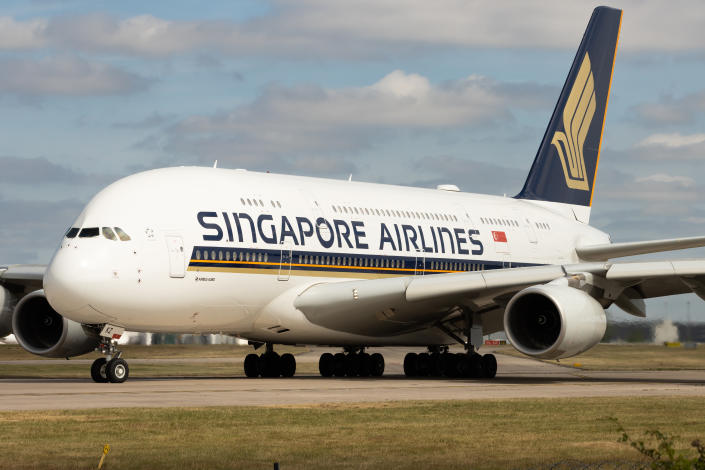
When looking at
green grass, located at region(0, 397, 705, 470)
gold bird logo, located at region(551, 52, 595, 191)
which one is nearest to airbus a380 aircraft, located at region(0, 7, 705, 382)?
gold bird logo, located at region(551, 52, 595, 191)

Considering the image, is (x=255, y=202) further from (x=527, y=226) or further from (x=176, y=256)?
(x=527, y=226)

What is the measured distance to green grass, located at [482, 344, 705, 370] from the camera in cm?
3778

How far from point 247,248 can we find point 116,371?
11.9 ft

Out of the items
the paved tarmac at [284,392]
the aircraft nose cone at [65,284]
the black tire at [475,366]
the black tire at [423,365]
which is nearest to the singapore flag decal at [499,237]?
the black tire at [423,365]

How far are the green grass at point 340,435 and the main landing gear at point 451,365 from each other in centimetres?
918

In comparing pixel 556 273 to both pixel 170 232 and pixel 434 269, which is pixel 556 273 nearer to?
pixel 434 269

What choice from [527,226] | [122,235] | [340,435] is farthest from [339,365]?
[340,435]

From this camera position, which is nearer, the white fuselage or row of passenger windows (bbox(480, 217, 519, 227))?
the white fuselage

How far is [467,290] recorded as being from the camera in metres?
23.5

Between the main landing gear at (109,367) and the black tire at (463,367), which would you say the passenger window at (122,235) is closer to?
the main landing gear at (109,367)

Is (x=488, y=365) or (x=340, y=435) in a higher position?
(x=488, y=365)

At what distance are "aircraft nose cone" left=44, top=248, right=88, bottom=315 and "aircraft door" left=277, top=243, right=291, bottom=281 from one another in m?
4.60

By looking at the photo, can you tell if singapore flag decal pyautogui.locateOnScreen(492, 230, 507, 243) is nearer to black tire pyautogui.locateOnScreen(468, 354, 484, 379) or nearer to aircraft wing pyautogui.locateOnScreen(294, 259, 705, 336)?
aircraft wing pyautogui.locateOnScreen(294, 259, 705, 336)

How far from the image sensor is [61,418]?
561 inches
